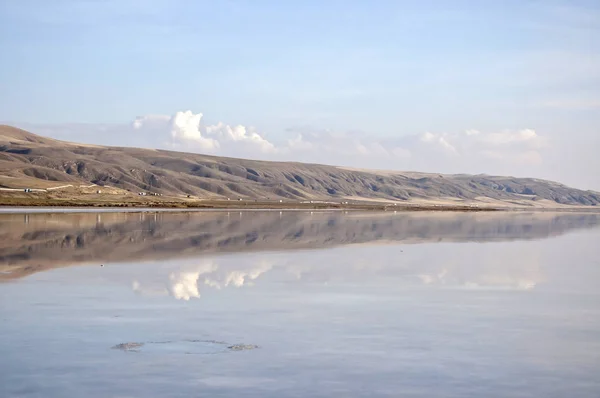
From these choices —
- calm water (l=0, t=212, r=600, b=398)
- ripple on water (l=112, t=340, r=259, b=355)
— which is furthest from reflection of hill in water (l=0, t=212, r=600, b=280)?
ripple on water (l=112, t=340, r=259, b=355)

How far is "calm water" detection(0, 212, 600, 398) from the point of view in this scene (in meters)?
12.3

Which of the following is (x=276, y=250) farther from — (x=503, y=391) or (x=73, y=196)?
(x=73, y=196)

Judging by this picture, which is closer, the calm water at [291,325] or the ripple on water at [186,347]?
the calm water at [291,325]

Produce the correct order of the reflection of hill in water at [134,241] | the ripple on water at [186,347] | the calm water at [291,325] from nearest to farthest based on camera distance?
the calm water at [291,325] < the ripple on water at [186,347] < the reflection of hill in water at [134,241]

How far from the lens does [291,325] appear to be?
664 inches

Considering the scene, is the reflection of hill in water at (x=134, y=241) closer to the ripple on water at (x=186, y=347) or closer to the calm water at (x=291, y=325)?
the calm water at (x=291, y=325)

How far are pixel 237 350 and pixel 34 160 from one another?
18707 centimetres

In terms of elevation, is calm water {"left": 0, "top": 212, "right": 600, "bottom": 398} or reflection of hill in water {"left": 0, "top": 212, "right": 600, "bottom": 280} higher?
reflection of hill in water {"left": 0, "top": 212, "right": 600, "bottom": 280}

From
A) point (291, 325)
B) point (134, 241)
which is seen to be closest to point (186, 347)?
point (291, 325)

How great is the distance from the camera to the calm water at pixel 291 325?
484 inches

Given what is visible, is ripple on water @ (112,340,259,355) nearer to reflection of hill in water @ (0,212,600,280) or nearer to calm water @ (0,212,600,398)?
calm water @ (0,212,600,398)

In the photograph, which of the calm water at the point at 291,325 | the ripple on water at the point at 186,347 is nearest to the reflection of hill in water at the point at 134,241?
the calm water at the point at 291,325

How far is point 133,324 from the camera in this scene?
54.3ft

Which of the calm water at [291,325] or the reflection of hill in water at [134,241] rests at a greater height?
the reflection of hill in water at [134,241]
